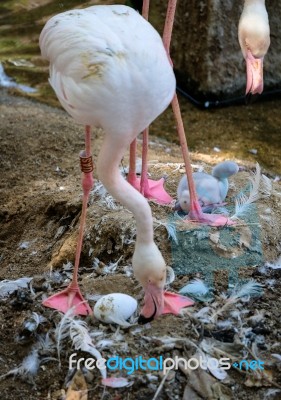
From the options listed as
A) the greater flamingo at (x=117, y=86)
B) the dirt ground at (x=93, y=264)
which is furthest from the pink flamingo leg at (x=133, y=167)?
the greater flamingo at (x=117, y=86)

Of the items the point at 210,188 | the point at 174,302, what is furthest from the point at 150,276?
the point at 210,188

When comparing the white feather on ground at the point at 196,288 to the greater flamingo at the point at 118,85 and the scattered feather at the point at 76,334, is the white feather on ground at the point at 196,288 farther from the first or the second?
the scattered feather at the point at 76,334

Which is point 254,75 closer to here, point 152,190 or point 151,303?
point 152,190

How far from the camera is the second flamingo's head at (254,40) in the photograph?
2902mm

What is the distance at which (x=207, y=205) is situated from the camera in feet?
9.99

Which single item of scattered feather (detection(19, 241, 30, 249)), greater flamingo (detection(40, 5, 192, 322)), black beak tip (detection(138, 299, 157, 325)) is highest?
greater flamingo (detection(40, 5, 192, 322))

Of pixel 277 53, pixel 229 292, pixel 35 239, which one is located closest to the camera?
pixel 229 292

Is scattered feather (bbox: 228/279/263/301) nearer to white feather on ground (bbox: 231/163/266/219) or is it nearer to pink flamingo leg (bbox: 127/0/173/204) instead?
white feather on ground (bbox: 231/163/266/219)

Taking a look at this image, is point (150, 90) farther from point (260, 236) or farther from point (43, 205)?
point (43, 205)

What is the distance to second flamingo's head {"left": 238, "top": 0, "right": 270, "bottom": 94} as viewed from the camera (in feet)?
9.52

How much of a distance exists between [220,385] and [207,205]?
110cm

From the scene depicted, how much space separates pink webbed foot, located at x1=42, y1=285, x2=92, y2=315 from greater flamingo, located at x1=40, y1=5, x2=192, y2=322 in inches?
11.2

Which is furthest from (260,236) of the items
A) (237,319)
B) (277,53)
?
(277,53)

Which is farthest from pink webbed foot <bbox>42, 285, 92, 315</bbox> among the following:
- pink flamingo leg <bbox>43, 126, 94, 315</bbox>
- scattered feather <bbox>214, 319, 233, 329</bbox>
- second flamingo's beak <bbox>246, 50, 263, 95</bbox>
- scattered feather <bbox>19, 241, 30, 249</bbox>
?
second flamingo's beak <bbox>246, 50, 263, 95</bbox>
